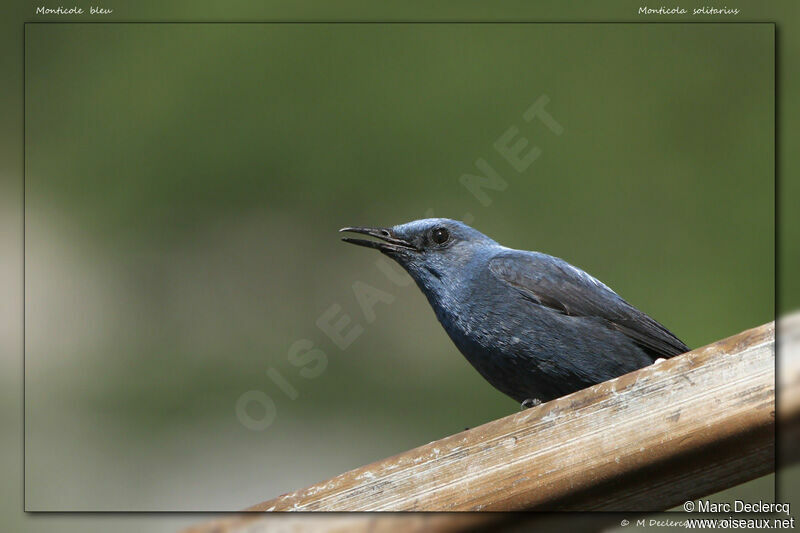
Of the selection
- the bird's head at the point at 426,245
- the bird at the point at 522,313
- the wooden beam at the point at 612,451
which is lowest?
the wooden beam at the point at 612,451

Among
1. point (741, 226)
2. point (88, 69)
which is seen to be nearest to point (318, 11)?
point (88, 69)

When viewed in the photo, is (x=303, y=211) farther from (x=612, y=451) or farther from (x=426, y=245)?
(x=612, y=451)

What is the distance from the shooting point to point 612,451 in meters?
2.91

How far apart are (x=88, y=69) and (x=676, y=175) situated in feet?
11.7

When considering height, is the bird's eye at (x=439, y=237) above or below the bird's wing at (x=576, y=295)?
above

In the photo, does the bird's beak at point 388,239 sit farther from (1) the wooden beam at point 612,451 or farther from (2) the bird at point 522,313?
(1) the wooden beam at point 612,451

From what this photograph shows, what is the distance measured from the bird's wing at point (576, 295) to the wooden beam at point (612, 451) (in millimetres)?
1844

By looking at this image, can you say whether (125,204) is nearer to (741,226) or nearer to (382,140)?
(382,140)

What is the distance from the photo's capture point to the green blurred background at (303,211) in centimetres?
498

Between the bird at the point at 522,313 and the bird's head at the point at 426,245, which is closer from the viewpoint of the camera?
the bird at the point at 522,313

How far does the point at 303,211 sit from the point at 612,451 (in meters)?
3.41

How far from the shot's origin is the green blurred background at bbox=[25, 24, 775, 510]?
498 centimetres

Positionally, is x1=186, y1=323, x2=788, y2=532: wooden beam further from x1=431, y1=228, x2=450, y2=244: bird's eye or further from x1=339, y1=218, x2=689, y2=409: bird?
x1=431, y1=228, x2=450, y2=244: bird's eye

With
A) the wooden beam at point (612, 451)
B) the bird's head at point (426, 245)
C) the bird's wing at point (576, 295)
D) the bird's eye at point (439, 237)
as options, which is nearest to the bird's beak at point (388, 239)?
the bird's head at point (426, 245)
